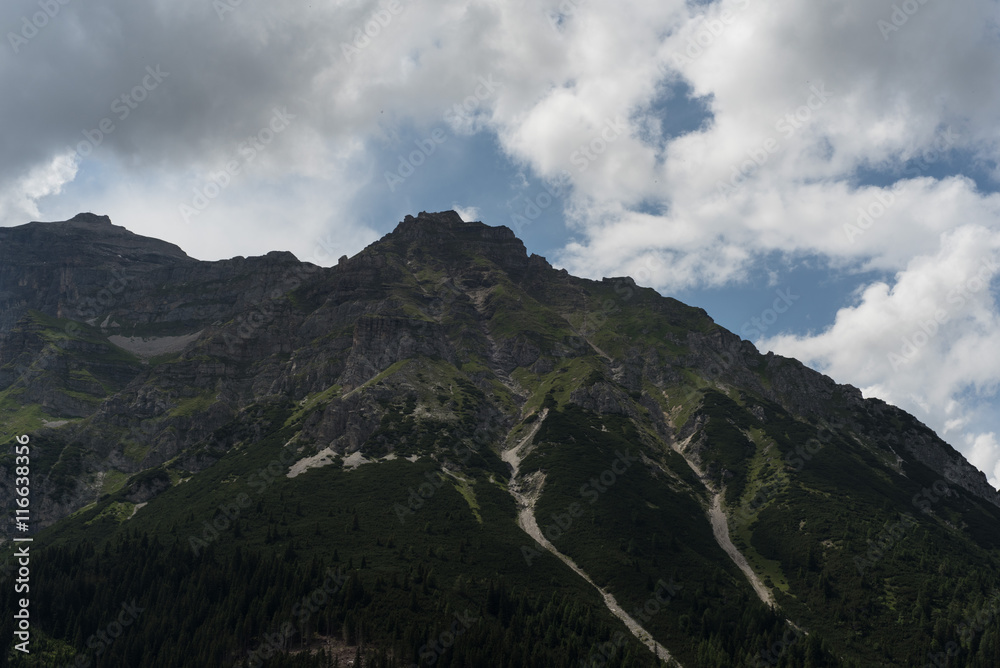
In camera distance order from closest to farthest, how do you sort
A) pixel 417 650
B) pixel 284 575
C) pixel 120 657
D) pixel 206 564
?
pixel 417 650, pixel 120 657, pixel 284 575, pixel 206 564

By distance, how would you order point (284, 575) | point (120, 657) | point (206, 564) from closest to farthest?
point (120, 657)
point (284, 575)
point (206, 564)

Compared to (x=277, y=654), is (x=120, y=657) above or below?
below

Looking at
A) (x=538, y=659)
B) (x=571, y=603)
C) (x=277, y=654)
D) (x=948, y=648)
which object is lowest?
(x=277, y=654)

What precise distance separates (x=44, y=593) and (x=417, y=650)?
113 m

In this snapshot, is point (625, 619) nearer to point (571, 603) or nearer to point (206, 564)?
point (571, 603)

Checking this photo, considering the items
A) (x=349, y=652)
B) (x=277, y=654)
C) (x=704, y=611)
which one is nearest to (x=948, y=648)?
(x=704, y=611)

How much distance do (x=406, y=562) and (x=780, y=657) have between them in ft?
338

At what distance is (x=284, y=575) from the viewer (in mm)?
177500

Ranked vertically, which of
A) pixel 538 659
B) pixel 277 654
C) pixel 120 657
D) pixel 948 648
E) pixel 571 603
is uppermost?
pixel 948 648

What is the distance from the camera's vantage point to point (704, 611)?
191750 mm

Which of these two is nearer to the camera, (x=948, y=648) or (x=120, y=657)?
(x=120, y=657)

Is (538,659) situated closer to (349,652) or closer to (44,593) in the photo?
(349,652)

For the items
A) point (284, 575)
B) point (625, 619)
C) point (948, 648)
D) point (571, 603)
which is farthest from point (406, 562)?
point (948, 648)

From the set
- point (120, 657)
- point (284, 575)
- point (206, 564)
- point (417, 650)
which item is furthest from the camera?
point (206, 564)
